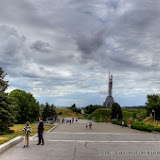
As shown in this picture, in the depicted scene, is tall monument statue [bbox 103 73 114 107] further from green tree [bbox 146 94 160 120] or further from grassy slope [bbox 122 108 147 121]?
green tree [bbox 146 94 160 120]

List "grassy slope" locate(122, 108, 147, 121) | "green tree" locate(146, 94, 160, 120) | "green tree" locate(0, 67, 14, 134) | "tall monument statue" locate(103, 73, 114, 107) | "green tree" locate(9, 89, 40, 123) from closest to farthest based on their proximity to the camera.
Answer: "green tree" locate(0, 67, 14, 134) → "green tree" locate(146, 94, 160, 120) → "green tree" locate(9, 89, 40, 123) → "grassy slope" locate(122, 108, 147, 121) → "tall monument statue" locate(103, 73, 114, 107)

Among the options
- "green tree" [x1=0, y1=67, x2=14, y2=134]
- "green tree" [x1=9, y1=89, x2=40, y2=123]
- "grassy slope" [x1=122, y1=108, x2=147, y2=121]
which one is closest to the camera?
"green tree" [x1=0, y1=67, x2=14, y2=134]

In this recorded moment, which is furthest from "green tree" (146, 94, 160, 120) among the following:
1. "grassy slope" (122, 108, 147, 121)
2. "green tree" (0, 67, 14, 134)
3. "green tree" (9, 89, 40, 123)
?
"green tree" (0, 67, 14, 134)

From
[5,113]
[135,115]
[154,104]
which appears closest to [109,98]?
[135,115]

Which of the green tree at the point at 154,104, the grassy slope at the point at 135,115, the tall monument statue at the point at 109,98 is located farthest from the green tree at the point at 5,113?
the tall monument statue at the point at 109,98

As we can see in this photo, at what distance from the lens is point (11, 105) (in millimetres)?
20969

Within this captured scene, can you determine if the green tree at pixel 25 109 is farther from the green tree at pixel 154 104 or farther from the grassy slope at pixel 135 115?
the grassy slope at pixel 135 115

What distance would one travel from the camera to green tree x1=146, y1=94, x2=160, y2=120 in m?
45.2

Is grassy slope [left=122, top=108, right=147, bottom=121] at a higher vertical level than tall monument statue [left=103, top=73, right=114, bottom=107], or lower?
lower

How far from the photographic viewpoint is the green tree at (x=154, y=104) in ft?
148

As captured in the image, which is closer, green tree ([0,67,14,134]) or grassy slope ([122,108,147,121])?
green tree ([0,67,14,134])

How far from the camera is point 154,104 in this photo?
4588 cm

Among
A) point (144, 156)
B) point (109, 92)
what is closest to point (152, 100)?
point (144, 156)

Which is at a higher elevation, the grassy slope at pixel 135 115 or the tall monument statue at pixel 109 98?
the tall monument statue at pixel 109 98
